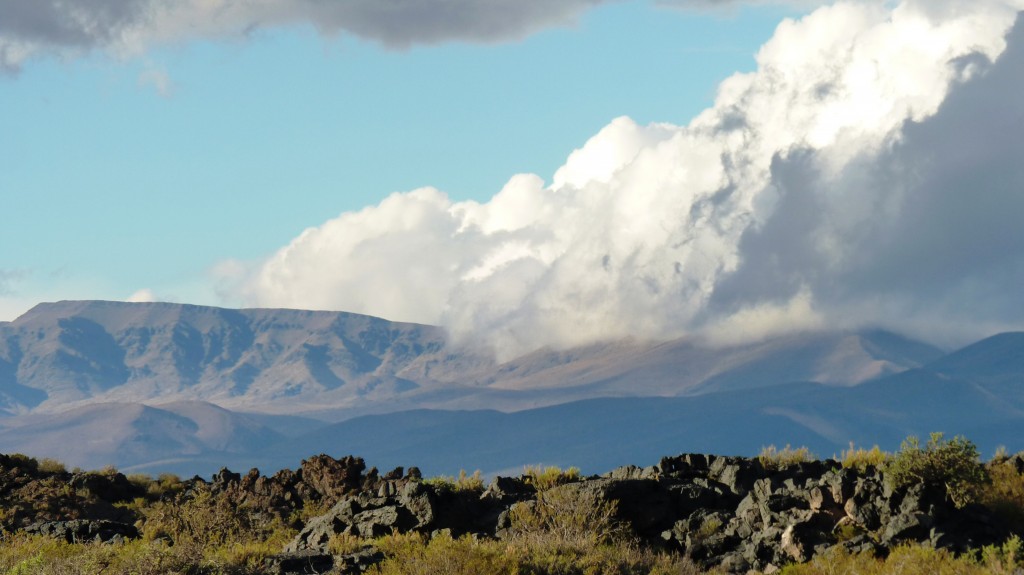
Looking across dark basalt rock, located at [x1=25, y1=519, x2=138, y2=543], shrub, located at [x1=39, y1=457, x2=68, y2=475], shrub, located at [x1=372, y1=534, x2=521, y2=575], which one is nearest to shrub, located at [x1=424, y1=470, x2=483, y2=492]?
shrub, located at [x1=372, y1=534, x2=521, y2=575]

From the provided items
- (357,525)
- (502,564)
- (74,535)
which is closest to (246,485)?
(74,535)

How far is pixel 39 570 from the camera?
33000mm

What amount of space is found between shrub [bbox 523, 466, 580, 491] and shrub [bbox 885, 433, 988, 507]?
1174 cm

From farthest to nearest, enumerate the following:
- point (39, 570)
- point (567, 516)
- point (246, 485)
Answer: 1. point (246, 485)
2. point (567, 516)
3. point (39, 570)

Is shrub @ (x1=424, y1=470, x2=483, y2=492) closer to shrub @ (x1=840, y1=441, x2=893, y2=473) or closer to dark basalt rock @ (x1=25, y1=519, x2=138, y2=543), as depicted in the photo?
dark basalt rock @ (x1=25, y1=519, x2=138, y2=543)

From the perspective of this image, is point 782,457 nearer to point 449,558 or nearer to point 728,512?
point 728,512

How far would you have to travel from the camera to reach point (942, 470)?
1366 inches

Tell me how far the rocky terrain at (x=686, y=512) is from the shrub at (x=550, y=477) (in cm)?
11

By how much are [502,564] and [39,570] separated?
12.0 metres

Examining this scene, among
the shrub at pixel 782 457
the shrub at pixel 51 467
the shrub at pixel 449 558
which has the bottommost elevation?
the shrub at pixel 449 558

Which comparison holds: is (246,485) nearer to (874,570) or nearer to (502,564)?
(502,564)

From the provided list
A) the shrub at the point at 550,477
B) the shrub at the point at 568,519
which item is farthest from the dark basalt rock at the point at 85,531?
the shrub at the point at 568,519

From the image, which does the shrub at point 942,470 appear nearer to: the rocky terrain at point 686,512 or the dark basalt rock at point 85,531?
the rocky terrain at point 686,512

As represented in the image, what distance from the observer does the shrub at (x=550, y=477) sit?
1686 inches
